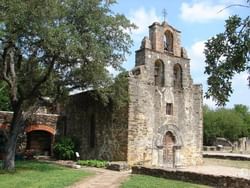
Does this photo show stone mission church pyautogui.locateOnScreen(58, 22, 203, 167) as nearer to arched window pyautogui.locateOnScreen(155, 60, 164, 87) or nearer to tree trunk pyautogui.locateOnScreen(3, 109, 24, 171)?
arched window pyautogui.locateOnScreen(155, 60, 164, 87)

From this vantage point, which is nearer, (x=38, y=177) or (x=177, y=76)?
(x=38, y=177)

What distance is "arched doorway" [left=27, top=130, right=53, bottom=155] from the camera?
1100 inches

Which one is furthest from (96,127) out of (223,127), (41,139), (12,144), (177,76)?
(223,127)

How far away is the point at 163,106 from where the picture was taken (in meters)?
25.3

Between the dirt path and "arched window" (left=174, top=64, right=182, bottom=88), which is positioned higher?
"arched window" (left=174, top=64, right=182, bottom=88)

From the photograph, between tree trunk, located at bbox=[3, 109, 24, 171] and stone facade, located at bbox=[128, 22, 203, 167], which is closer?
Answer: tree trunk, located at bbox=[3, 109, 24, 171]

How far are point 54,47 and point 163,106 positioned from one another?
34.1 feet

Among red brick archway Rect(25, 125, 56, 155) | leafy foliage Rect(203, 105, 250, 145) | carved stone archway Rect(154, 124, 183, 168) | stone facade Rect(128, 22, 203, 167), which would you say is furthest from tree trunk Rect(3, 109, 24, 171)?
leafy foliage Rect(203, 105, 250, 145)

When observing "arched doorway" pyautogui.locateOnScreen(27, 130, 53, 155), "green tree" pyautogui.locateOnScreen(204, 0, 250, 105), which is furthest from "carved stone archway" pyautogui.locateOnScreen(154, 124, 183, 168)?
"green tree" pyautogui.locateOnScreen(204, 0, 250, 105)

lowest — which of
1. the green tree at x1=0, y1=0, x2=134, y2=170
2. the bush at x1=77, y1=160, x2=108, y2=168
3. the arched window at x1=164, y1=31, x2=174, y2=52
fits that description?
the bush at x1=77, y1=160, x2=108, y2=168

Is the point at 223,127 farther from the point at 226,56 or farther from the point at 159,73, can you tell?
the point at 226,56

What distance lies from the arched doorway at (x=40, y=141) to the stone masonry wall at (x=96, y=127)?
992mm

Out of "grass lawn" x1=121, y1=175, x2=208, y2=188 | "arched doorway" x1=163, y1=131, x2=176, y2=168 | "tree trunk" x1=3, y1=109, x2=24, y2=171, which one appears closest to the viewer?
"grass lawn" x1=121, y1=175, x2=208, y2=188

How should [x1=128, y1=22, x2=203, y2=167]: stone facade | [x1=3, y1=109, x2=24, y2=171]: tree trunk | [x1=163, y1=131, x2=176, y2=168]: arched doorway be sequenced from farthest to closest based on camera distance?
1. [x1=163, y1=131, x2=176, y2=168]: arched doorway
2. [x1=128, y1=22, x2=203, y2=167]: stone facade
3. [x1=3, y1=109, x2=24, y2=171]: tree trunk
